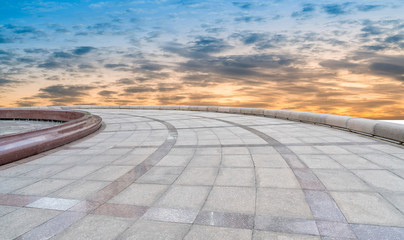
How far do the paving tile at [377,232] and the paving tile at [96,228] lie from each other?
121 inches

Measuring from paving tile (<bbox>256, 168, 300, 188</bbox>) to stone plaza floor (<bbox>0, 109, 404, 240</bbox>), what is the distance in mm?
21

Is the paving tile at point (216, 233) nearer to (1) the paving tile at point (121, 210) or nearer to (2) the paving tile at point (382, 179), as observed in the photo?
(1) the paving tile at point (121, 210)

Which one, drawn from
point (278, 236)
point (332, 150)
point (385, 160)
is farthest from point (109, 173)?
point (385, 160)

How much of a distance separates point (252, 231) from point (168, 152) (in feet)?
13.9

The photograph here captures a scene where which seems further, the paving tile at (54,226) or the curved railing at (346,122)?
the curved railing at (346,122)

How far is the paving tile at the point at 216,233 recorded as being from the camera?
2.73 metres

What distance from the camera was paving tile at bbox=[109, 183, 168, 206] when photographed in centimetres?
368

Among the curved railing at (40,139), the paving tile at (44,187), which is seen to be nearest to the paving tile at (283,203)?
the paving tile at (44,187)

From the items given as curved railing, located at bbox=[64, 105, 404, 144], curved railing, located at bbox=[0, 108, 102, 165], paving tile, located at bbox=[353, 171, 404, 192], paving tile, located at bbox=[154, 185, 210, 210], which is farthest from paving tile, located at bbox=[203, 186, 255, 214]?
curved railing, located at bbox=[64, 105, 404, 144]

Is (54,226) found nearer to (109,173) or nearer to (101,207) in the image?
(101,207)

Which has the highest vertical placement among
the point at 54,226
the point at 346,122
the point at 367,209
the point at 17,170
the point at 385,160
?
the point at 346,122

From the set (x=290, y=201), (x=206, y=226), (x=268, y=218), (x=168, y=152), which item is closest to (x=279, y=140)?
(x=168, y=152)

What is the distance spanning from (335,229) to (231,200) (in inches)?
58.1

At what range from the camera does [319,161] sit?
5.50 metres
